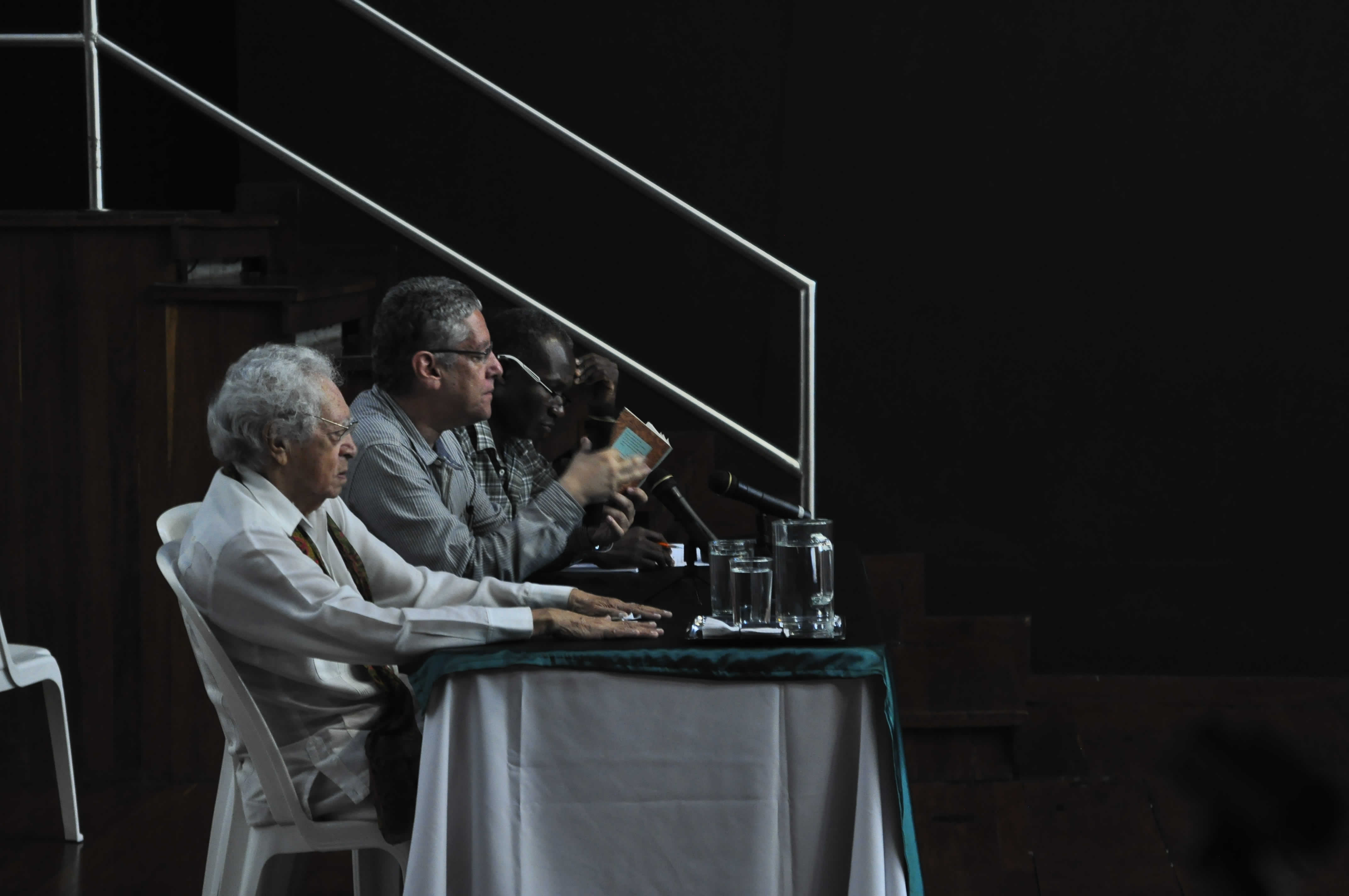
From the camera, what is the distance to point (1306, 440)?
4.02m

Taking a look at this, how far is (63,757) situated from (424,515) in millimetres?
1186

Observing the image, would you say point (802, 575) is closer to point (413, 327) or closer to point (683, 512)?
point (683, 512)

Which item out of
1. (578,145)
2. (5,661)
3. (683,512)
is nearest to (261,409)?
(683,512)

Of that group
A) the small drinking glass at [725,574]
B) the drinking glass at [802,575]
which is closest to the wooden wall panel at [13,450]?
the small drinking glass at [725,574]

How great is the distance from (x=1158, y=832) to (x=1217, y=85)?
2265 millimetres

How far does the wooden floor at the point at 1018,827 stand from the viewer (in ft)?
8.69

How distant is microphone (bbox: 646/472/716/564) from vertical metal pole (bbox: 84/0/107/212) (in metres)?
1.79

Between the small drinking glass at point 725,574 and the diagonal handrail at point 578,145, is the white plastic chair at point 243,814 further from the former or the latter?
the diagonal handrail at point 578,145

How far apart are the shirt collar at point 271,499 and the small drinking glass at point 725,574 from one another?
0.59m

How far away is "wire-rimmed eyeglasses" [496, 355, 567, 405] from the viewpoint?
2.79 meters

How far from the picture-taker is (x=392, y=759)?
5.93ft

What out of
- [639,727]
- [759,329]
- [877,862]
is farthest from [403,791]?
[759,329]

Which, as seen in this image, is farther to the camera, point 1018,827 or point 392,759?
point 1018,827

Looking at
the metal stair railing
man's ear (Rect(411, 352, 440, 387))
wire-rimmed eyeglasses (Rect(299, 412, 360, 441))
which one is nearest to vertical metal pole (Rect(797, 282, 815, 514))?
the metal stair railing
